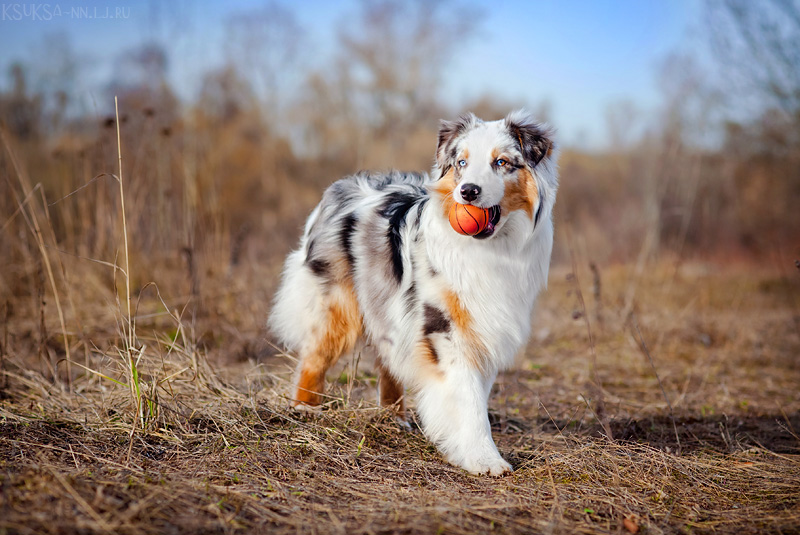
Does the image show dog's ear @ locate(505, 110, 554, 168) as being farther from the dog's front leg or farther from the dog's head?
the dog's front leg

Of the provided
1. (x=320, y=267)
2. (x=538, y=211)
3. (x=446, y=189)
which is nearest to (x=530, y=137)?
(x=538, y=211)

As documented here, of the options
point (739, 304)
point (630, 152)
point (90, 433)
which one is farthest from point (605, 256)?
point (90, 433)

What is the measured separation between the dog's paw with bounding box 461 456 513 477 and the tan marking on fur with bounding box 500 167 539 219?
1.18 m

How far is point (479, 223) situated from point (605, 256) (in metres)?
9.01

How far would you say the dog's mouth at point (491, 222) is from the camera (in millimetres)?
2963

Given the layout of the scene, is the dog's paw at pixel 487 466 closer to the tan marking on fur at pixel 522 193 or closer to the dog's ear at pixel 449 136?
the tan marking on fur at pixel 522 193

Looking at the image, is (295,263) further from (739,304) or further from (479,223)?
(739,304)

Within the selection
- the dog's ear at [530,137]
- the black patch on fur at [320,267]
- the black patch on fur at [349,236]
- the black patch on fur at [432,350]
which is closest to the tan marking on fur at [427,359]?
the black patch on fur at [432,350]

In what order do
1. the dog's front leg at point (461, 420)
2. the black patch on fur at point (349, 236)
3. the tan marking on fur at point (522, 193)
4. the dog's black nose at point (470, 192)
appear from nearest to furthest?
the dog's black nose at point (470, 192)
the dog's front leg at point (461, 420)
the tan marking on fur at point (522, 193)
the black patch on fur at point (349, 236)

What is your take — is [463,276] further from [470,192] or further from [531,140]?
[531,140]

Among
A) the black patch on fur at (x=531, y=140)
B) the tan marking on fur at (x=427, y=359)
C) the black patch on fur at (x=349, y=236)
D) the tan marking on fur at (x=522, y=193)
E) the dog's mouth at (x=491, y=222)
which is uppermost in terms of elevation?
the black patch on fur at (x=531, y=140)

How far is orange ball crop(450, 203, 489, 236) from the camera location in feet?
9.59

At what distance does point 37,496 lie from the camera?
6.68 ft

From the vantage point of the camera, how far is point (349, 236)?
11.8 feet
